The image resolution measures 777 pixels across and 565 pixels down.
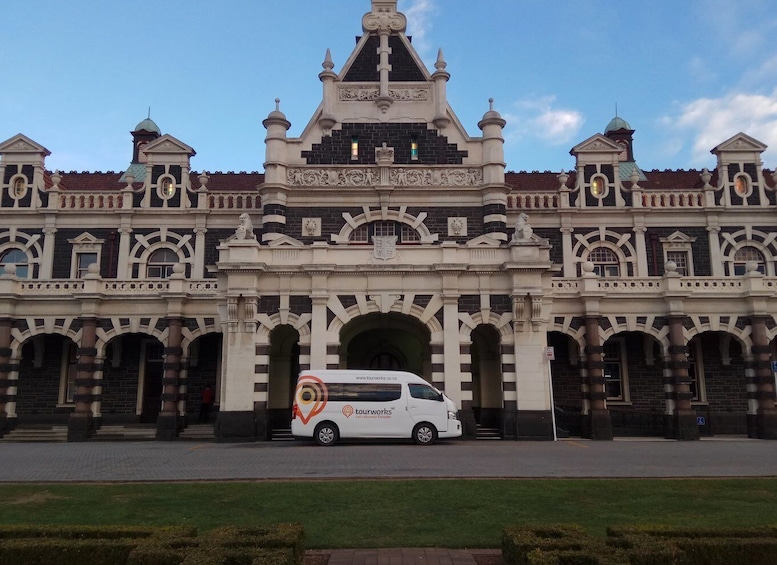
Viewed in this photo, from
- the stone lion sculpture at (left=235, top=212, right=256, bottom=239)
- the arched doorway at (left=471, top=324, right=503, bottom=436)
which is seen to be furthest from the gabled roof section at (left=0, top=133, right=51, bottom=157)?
the arched doorway at (left=471, top=324, right=503, bottom=436)

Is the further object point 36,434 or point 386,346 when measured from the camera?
point 386,346

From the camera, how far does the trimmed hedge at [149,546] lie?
7.18 m

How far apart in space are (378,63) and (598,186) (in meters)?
14.0

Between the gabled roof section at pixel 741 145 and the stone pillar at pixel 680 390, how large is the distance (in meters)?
12.4

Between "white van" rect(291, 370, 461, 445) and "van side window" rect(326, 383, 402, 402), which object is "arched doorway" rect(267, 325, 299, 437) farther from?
"van side window" rect(326, 383, 402, 402)

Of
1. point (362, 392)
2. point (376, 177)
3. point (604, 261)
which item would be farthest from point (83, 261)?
point (604, 261)

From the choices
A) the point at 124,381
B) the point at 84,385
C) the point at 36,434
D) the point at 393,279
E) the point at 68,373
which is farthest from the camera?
the point at 124,381

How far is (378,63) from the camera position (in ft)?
113

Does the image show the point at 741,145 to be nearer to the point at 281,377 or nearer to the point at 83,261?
the point at 281,377

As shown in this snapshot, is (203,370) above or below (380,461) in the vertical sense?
above

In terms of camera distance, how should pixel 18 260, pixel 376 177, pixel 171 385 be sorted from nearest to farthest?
pixel 171 385, pixel 376 177, pixel 18 260

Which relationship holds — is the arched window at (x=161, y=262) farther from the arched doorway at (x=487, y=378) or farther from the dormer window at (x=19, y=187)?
the arched doorway at (x=487, y=378)

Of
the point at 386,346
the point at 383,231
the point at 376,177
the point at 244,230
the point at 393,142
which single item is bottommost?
the point at 386,346

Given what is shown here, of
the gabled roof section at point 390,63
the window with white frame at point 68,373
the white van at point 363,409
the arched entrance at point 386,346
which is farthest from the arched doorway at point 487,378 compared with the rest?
the window with white frame at point 68,373
